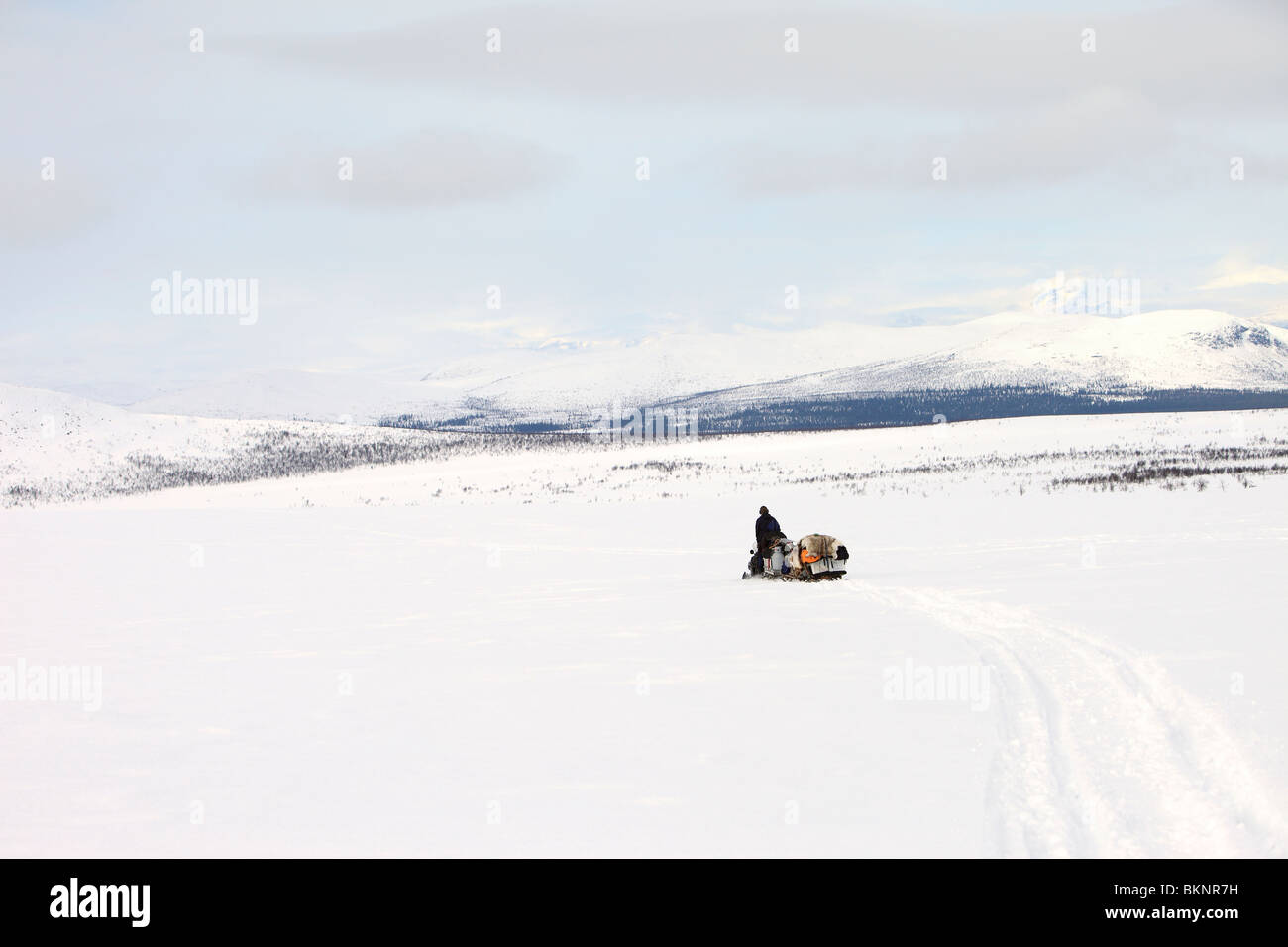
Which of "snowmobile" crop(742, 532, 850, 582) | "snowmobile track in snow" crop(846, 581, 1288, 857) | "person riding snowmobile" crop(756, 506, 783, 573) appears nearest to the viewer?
"snowmobile track in snow" crop(846, 581, 1288, 857)

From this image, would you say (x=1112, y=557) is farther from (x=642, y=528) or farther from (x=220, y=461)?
(x=220, y=461)

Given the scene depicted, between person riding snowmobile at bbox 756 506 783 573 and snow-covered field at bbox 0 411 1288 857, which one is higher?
person riding snowmobile at bbox 756 506 783 573

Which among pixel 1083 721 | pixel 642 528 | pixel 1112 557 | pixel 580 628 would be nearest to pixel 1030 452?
pixel 642 528

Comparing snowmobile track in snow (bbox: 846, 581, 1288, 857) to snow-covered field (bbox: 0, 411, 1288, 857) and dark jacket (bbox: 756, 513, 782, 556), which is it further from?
dark jacket (bbox: 756, 513, 782, 556)

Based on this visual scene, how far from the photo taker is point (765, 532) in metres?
19.1

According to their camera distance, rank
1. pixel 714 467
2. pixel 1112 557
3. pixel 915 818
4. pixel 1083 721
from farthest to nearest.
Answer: pixel 714 467 < pixel 1112 557 < pixel 1083 721 < pixel 915 818

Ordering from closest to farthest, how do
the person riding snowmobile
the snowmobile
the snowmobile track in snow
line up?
the snowmobile track in snow
the snowmobile
the person riding snowmobile

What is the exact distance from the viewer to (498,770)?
7.19 m

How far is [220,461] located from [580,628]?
8131 centimetres

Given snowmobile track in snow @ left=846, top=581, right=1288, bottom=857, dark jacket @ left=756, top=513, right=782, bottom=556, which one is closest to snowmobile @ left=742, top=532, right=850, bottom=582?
dark jacket @ left=756, top=513, right=782, bottom=556

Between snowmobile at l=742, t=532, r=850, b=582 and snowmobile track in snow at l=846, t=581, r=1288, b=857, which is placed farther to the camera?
snowmobile at l=742, t=532, r=850, b=582

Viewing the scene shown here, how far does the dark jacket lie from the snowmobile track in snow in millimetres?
8839

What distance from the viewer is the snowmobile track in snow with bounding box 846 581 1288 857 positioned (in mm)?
5629

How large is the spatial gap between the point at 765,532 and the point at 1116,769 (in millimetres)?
12508
